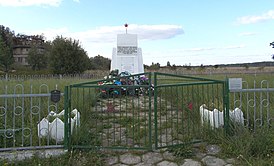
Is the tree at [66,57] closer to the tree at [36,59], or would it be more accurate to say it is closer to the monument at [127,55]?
the tree at [36,59]

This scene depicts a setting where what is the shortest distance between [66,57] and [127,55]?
1698 cm

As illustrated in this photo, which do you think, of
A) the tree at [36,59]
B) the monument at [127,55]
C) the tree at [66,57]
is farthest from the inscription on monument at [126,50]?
the tree at [36,59]

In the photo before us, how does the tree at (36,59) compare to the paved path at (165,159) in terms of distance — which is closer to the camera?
the paved path at (165,159)

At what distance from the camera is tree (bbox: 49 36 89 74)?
26.3 m

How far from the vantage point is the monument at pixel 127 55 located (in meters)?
11.2

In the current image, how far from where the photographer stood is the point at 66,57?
86.1 feet

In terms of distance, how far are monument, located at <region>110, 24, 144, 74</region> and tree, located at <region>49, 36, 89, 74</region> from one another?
16455 millimetres

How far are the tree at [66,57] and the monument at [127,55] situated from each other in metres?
16.5

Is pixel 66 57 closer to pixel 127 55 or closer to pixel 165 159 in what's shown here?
pixel 127 55

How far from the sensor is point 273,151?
2973mm

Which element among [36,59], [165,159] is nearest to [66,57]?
[36,59]

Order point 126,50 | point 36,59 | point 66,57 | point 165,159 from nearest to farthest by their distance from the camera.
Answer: point 165,159
point 126,50
point 66,57
point 36,59

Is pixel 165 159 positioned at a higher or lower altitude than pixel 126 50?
lower

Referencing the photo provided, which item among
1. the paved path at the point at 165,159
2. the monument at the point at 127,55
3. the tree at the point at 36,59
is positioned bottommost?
the paved path at the point at 165,159
